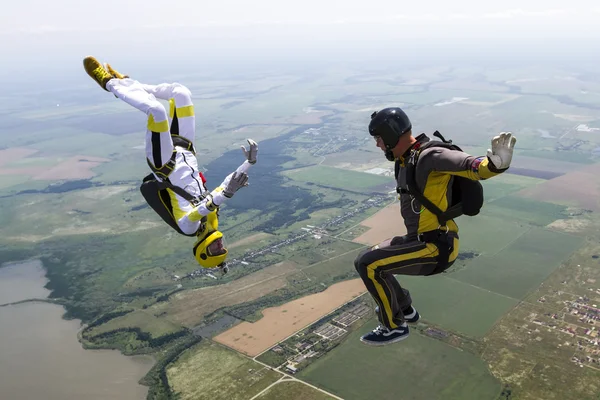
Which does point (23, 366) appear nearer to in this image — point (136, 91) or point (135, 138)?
point (136, 91)

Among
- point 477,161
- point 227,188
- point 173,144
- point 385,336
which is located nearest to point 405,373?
point 385,336

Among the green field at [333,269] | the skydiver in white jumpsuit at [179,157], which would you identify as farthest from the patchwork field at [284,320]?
the skydiver in white jumpsuit at [179,157]

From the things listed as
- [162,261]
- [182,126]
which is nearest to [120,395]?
[162,261]

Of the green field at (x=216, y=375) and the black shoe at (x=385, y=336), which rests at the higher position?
the black shoe at (x=385, y=336)

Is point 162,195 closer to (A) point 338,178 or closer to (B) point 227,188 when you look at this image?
(B) point 227,188

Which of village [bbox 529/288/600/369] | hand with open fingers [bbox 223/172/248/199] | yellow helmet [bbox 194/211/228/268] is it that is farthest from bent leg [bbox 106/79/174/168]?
village [bbox 529/288/600/369]

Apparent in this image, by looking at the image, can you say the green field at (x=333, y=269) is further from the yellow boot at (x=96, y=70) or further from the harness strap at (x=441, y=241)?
the harness strap at (x=441, y=241)

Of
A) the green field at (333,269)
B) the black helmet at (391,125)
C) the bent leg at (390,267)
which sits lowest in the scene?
the green field at (333,269)
